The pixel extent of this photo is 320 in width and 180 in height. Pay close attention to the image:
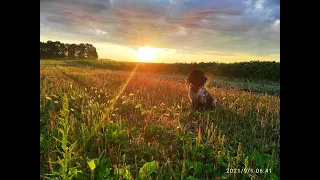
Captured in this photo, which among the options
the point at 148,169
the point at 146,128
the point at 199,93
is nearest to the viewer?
the point at 148,169

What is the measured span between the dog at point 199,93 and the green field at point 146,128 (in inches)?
1.9

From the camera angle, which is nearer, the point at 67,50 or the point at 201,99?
the point at 67,50

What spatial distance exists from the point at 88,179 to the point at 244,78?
1.39m

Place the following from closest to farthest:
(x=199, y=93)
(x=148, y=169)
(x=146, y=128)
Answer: (x=148, y=169)
(x=146, y=128)
(x=199, y=93)

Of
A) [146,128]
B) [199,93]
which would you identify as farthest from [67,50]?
[199,93]

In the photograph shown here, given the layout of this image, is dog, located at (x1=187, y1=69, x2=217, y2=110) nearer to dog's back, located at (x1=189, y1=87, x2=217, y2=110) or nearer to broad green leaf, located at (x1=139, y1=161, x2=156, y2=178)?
dog's back, located at (x1=189, y1=87, x2=217, y2=110)

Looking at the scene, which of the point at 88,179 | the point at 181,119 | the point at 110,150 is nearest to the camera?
the point at 88,179

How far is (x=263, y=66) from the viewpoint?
8.43 feet

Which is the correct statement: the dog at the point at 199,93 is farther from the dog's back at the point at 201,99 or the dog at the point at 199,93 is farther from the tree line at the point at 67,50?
the tree line at the point at 67,50

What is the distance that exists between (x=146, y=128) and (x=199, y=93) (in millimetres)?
500

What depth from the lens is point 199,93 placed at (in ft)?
9.04

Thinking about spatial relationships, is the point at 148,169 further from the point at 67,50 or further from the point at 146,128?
the point at 67,50
